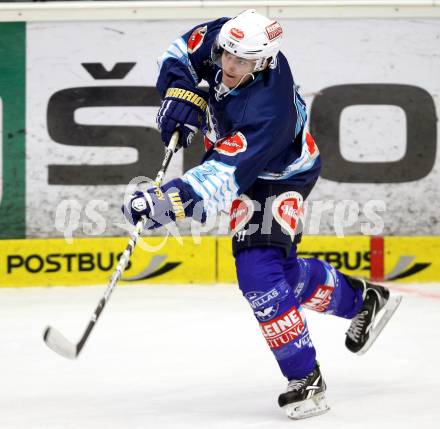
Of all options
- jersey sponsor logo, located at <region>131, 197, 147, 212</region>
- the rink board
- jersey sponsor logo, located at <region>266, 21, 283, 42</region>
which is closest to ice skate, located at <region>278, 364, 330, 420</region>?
jersey sponsor logo, located at <region>131, 197, 147, 212</region>

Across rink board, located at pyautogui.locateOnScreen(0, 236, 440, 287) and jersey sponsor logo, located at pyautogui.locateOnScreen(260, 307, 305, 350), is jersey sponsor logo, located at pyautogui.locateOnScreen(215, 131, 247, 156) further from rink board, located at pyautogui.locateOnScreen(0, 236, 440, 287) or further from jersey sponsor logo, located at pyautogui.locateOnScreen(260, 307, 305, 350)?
rink board, located at pyautogui.locateOnScreen(0, 236, 440, 287)

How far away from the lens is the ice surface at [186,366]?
3412 millimetres

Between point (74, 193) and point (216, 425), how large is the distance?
249 cm

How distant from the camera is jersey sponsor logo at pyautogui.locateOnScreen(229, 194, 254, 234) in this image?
138 inches

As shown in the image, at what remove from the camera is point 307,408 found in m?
3.39

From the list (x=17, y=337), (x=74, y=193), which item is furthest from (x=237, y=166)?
(x=74, y=193)

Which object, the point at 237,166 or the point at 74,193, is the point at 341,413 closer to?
the point at 237,166

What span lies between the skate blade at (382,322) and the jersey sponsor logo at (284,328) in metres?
0.51

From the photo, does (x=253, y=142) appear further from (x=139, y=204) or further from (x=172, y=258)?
(x=172, y=258)

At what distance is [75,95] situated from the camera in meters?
5.59

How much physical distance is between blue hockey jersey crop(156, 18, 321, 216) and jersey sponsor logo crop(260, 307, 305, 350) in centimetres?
37

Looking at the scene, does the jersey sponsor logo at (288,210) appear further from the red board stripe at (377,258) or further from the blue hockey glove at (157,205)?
the red board stripe at (377,258)

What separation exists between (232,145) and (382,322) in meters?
1.02

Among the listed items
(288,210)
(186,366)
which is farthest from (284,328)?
(186,366)
